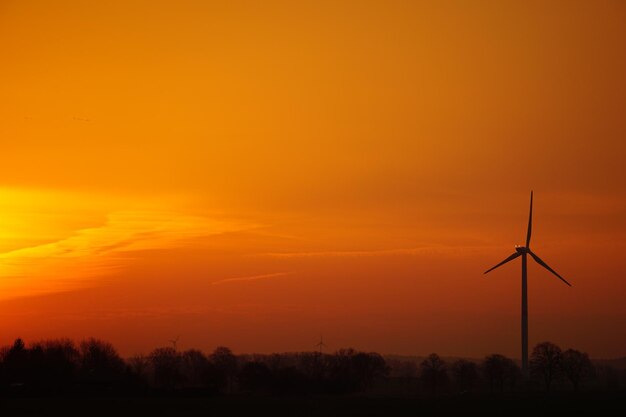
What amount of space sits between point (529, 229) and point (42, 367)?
7417 centimetres

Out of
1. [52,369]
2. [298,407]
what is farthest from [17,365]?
[298,407]

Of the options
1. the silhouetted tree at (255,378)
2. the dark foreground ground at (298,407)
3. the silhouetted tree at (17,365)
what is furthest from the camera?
the silhouetted tree at (255,378)

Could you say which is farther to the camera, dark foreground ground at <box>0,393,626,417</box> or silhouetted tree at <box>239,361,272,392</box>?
silhouetted tree at <box>239,361,272,392</box>

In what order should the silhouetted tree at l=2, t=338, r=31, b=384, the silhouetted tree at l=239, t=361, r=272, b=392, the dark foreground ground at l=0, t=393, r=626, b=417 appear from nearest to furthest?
the dark foreground ground at l=0, t=393, r=626, b=417, the silhouetted tree at l=2, t=338, r=31, b=384, the silhouetted tree at l=239, t=361, r=272, b=392

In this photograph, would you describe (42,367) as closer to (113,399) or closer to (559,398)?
(113,399)

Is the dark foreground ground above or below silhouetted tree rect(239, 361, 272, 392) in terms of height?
below

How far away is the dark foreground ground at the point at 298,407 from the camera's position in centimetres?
9650

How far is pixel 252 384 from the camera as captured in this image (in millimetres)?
162875

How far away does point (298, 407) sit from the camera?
109250 mm

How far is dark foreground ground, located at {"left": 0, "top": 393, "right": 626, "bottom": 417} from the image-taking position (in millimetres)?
96500

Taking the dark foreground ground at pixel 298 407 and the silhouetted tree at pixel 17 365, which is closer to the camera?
the dark foreground ground at pixel 298 407

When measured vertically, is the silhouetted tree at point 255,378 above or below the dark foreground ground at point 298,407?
above

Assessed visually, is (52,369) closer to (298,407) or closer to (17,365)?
(17,365)

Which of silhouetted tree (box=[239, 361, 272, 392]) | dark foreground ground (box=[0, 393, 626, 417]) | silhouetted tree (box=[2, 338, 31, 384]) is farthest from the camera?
silhouetted tree (box=[239, 361, 272, 392])
